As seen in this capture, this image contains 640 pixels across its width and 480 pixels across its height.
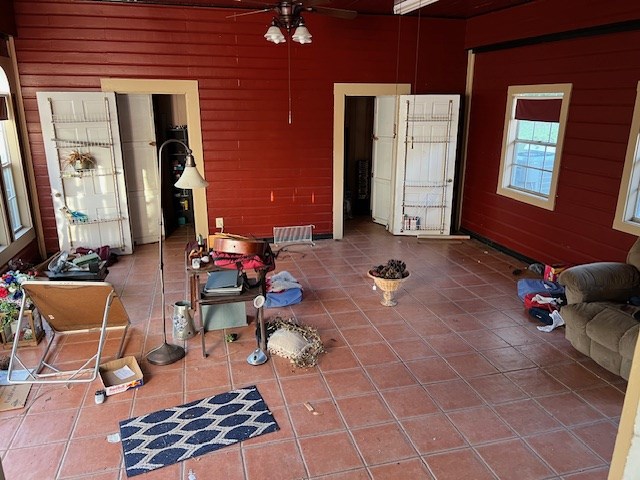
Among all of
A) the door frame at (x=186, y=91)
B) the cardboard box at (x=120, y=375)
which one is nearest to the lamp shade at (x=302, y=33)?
the door frame at (x=186, y=91)

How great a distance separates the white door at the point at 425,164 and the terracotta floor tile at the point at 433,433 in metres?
4.74

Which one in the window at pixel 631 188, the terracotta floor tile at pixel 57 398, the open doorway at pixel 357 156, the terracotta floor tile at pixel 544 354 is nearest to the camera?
the terracotta floor tile at pixel 57 398

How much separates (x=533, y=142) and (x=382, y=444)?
4.84 meters

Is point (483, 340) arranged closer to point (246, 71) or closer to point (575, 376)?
point (575, 376)

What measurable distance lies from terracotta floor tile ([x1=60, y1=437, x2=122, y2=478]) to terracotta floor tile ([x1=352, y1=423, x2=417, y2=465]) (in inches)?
59.2

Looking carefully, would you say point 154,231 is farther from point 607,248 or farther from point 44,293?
point 607,248

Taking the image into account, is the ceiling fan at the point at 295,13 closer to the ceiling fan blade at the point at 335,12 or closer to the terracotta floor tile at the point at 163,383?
the ceiling fan blade at the point at 335,12

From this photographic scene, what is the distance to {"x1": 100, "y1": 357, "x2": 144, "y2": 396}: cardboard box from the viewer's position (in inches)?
138

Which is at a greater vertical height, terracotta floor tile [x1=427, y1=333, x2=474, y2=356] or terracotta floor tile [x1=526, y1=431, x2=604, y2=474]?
terracotta floor tile [x1=427, y1=333, x2=474, y2=356]

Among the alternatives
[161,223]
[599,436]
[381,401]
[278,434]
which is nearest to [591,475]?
[599,436]

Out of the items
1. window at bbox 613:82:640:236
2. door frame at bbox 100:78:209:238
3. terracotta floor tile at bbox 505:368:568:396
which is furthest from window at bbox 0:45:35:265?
window at bbox 613:82:640:236

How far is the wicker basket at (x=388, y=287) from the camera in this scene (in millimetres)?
4844

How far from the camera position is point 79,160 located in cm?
626

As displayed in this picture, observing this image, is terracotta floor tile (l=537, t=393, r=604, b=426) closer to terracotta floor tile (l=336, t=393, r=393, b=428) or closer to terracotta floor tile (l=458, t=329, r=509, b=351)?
terracotta floor tile (l=458, t=329, r=509, b=351)
